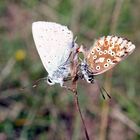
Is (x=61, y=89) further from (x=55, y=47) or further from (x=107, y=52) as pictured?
(x=107, y=52)

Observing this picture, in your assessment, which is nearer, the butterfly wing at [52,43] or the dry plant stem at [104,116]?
the butterfly wing at [52,43]

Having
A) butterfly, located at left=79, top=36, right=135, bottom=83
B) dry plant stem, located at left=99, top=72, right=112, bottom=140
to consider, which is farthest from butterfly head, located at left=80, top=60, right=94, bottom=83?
dry plant stem, located at left=99, top=72, right=112, bottom=140

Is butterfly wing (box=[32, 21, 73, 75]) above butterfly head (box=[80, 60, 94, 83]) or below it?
above

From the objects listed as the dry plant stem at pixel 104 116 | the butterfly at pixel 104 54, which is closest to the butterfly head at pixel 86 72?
the butterfly at pixel 104 54

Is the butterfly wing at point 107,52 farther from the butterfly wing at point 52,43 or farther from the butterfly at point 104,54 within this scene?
the butterfly wing at point 52,43

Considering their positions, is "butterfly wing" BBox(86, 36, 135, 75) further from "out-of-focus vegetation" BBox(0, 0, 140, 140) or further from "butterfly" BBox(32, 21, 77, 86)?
"out-of-focus vegetation" BBox(0, 0, 140, 140)

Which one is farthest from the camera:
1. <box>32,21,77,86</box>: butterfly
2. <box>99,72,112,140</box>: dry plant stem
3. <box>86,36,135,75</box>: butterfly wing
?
<box>99,72,112,140</box>: dry plant stem

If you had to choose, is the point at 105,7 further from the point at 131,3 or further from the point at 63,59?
the point at 63,59
